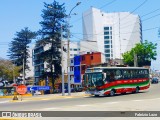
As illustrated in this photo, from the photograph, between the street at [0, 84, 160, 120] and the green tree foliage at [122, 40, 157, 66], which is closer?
the street at [0, 84, 160, 120]

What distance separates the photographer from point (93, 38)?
633 feet

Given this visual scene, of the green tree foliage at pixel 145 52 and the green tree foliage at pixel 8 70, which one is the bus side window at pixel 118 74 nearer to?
the green tree foliage at pixel 145 52

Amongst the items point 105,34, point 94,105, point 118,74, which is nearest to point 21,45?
point 118,74

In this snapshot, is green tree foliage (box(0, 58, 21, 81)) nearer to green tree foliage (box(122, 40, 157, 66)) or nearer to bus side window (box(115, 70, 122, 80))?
green tree foliage (box(122, 40, 157, 66))

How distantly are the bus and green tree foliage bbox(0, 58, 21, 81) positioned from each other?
68.2 m

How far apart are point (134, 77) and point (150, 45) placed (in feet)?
199

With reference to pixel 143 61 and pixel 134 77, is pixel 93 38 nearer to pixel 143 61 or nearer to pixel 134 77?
pixel 143 61

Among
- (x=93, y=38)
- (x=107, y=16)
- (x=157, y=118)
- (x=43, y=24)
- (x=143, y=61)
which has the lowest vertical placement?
(x=157, y=118)

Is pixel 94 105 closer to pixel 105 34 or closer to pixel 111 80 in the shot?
pixel 111 80

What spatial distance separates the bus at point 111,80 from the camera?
32688 millimetres

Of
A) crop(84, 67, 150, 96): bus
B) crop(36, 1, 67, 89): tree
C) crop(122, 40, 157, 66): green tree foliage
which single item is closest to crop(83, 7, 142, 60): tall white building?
crop(122, 40, 157, 66): green tree foliage

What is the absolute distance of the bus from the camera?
32.7 metres

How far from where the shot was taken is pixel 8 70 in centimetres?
10144

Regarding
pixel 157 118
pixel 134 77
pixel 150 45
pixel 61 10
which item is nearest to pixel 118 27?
pixel 150 45
